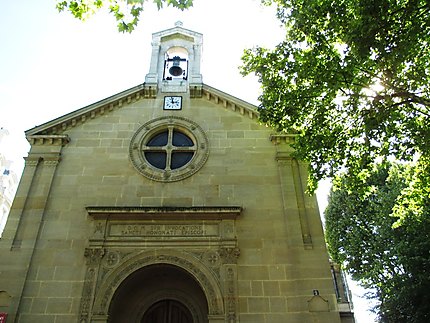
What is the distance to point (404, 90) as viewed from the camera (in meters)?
9.02

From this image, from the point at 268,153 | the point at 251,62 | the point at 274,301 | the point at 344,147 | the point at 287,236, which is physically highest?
the point at 251,62

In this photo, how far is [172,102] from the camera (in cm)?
1345

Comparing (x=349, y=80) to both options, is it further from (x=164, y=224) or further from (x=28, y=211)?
(x=28, y=211)

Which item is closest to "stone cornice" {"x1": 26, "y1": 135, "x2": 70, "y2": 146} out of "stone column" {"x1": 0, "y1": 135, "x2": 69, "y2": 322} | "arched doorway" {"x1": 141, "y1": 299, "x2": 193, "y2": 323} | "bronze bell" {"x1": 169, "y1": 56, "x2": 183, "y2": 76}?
"stone column" {"x1": 0, "y1": 135, "x2": 69, "y2": 322}

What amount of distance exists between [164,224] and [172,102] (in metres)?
4.96

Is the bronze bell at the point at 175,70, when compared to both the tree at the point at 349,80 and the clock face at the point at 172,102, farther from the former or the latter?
the tree at the point at 349,80

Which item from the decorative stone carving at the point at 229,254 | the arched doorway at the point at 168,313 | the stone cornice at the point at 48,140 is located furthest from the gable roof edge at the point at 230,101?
the arched doorway at the point at 168,313

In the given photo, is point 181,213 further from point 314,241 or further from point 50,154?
point 50,154

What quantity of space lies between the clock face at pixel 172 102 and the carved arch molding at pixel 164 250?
4406 millimetres

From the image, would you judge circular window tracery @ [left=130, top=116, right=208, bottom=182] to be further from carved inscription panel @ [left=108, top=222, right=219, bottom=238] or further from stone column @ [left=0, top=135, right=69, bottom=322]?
stone column @ [left=0, top=135, right=69, bottom=322]

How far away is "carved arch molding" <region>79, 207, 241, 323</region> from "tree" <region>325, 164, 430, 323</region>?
13.5 ft

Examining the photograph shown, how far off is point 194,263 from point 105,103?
270 inches

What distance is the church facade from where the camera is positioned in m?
9.52

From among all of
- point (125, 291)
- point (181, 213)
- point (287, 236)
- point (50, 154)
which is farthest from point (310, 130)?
point (50, 154)
